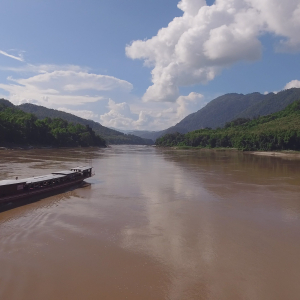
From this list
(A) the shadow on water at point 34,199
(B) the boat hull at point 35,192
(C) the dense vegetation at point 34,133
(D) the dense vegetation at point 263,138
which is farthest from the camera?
(C) the dense vegetation at point 34,133

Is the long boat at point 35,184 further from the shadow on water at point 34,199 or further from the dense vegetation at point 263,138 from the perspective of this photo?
the dense vegetation at point 263,138

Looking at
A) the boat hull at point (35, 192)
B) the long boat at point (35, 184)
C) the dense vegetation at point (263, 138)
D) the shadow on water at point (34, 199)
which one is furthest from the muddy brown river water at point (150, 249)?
the dense vegetation at point (263, 138)

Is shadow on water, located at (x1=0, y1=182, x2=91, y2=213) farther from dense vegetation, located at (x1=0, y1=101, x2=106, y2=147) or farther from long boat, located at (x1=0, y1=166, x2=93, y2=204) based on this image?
dense vegetation, located at (x1=0, y1=101, x2=106, y2=147)

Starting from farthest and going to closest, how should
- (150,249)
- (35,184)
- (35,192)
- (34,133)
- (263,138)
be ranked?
(34,133), (263,138), (35,184), (35,192), (150,249)

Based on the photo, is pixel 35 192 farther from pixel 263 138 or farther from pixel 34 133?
pixel 263 138

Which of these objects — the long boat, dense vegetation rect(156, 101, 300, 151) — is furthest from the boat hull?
dense vegetation rect(156, 101, 300, 151)

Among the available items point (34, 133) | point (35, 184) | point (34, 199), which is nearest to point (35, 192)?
point (34, 199)

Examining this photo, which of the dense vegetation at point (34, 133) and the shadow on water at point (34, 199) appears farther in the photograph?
the dense vegetation at point (34, 133)
